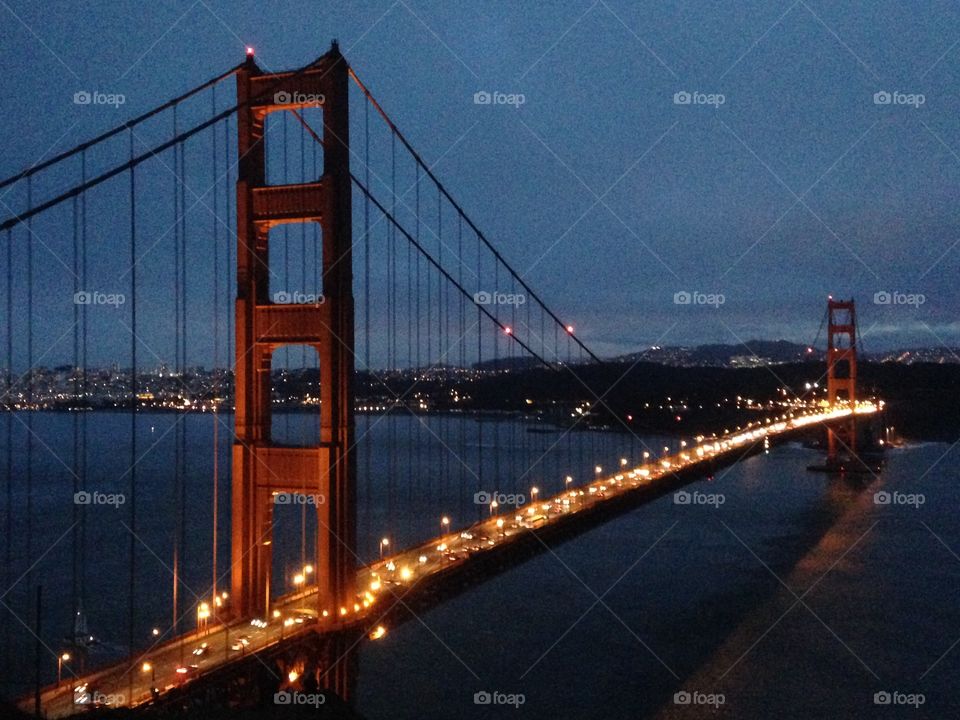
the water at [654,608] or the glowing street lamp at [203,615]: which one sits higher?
the glowing street lamp at [203,615]

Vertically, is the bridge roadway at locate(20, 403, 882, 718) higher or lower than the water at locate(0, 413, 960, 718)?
higher

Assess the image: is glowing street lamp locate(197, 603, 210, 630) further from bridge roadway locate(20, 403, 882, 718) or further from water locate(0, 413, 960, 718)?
water locate(0, 413, 960, 718)

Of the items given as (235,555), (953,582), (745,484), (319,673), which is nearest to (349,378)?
(235,555)

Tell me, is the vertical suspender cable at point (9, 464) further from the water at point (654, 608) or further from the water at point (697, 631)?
the water at point (697, 631)

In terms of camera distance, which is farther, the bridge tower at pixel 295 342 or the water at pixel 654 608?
the water at pixel 654 608

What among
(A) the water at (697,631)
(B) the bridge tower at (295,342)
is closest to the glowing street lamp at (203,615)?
(B) the bridge tower at (295,342)

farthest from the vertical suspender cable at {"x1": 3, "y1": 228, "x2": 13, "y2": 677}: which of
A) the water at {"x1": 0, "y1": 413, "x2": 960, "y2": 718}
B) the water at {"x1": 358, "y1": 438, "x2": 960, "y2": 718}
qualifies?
the water at {"x1": 358, "y1": 438, "x2": 960, "y2": 718}
